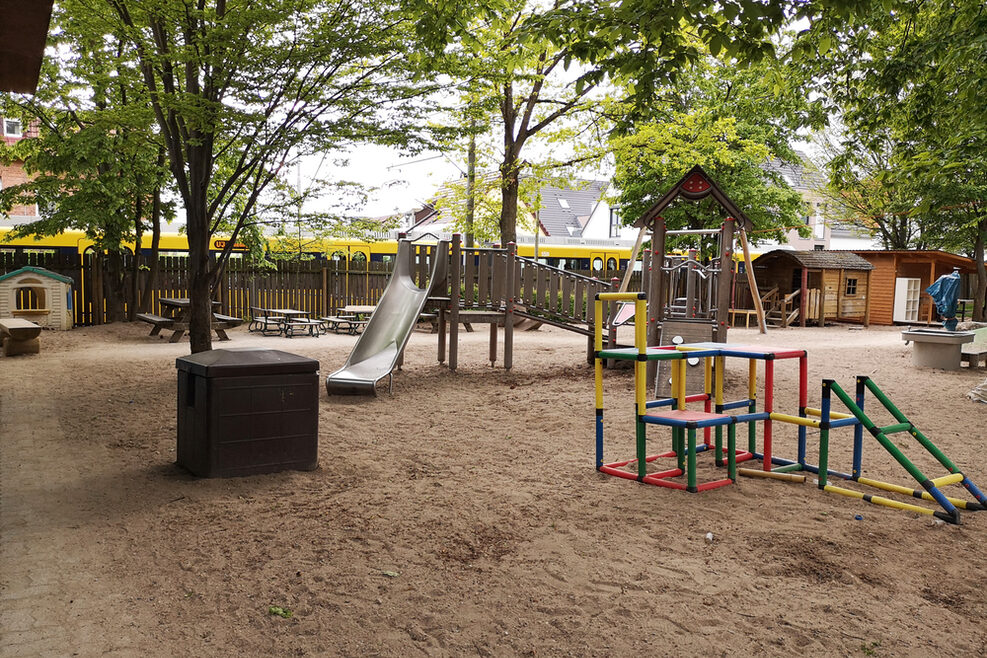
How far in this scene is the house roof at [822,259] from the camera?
2614 centimetres

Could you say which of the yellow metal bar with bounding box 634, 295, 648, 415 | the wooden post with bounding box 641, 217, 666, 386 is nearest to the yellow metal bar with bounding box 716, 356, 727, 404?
the yellow metal bar with bounding box 634, 295, 648, 415

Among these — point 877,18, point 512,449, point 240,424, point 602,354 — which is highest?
point 877,18

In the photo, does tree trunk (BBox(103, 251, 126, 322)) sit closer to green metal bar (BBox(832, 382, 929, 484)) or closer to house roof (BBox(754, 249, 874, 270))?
green metal bar (BBox(832, 382, 929, 484))

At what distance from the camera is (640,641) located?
3.22 meters

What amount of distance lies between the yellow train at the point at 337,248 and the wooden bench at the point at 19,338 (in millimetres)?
4859

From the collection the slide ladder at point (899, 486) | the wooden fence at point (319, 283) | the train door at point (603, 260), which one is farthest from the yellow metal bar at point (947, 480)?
the train door at point (603, 260)

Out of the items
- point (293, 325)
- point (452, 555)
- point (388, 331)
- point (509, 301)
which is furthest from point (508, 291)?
point (452, 555)

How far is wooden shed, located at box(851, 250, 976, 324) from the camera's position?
28.0m

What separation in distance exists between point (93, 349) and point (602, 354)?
11698 mm

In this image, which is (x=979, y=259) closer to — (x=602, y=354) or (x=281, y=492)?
(x=602, y=354)

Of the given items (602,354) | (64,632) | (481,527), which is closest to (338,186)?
(602,354)

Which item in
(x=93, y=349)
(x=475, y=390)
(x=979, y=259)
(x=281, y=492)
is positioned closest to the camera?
(x=281, y=492)

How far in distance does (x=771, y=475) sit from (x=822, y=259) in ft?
75.6

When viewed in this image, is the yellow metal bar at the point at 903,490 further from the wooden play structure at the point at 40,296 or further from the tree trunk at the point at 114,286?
the tree trunk at the point at 114,286
